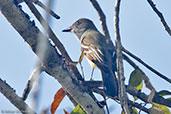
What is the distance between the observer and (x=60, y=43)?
362 cm

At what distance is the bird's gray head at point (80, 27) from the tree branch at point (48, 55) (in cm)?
540

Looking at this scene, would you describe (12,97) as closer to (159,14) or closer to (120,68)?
(120,68)

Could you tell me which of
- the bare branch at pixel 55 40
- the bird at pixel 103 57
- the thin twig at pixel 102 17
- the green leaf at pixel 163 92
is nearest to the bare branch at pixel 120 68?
the thin twig at pixel 102 17

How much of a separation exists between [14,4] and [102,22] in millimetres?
830

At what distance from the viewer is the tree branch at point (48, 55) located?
2678 mm

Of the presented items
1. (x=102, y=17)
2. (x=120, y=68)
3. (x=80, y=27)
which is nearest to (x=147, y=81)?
(x=102, y=17)

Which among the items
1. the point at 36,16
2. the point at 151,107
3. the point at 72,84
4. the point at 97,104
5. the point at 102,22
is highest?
the point at 36,16

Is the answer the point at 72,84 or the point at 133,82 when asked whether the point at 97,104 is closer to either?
the point at 72,84

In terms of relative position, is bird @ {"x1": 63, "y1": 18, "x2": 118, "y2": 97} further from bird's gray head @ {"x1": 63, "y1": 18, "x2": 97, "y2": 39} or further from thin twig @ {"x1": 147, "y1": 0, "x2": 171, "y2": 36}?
bird's gray head @ {"x1": 63, "y1": 18, "x2": 97, "y2": 39}

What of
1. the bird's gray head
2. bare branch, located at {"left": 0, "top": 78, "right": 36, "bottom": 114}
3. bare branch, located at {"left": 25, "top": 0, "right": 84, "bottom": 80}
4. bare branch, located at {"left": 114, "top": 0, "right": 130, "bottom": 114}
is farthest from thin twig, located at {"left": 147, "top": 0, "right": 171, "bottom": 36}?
the bird's gray head

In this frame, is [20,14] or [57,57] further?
[57,57]

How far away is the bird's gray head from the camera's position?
8.37 m

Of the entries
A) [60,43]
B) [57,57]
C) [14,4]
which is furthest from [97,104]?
[14,4]

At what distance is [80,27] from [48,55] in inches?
224
